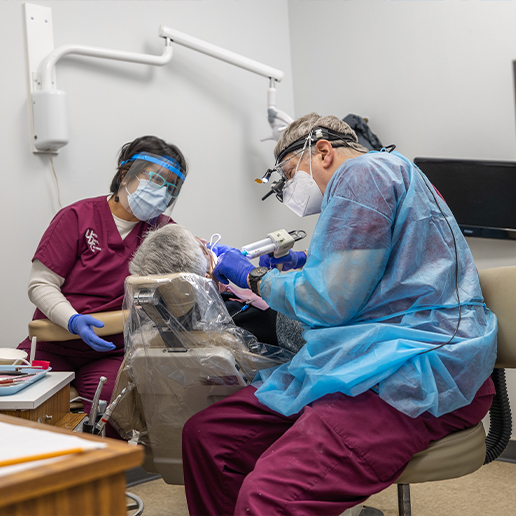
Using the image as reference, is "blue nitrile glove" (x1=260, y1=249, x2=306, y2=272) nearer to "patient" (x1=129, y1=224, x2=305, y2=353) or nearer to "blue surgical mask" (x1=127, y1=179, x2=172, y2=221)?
"patient" (x1=129, y1=224, x2=305, y2=353)

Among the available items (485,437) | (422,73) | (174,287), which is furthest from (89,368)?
(422,73)

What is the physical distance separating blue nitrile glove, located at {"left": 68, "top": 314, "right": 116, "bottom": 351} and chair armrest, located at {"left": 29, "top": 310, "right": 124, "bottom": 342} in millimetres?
26

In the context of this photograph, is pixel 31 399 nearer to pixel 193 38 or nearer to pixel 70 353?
pixel 70 353

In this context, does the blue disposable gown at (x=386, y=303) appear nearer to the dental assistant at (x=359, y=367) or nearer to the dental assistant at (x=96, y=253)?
the dental assistant at (x=359, y=367)

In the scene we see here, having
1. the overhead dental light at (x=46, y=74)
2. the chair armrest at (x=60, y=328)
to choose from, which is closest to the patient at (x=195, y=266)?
the chair armrest at (x=60, y=328)

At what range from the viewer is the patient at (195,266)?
4.09ft

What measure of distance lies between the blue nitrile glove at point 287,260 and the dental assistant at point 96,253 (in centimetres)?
46

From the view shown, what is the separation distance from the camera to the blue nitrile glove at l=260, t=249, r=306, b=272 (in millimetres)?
1587

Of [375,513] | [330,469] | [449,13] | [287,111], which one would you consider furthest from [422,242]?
[287,111]

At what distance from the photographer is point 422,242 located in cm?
103

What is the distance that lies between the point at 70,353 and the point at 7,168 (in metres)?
0.79

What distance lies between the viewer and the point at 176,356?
1165 millimetres

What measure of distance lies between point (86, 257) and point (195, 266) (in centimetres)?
68

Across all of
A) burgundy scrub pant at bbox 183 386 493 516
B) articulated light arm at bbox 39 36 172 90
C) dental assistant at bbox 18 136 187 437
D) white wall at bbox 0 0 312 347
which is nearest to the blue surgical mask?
dental assistant at bbox 18 136 187 437
